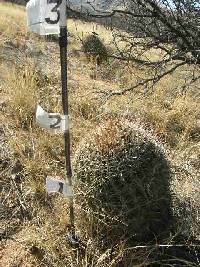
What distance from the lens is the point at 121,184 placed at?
402 cm

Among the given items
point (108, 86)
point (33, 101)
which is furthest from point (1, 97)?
point (108, 86)

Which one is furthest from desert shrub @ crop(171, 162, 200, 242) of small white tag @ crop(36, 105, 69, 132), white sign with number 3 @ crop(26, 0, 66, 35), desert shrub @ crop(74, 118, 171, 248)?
white sign with number 3 @ crop(26, 0, 66, 35)

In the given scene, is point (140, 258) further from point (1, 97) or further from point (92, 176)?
point (1, 97)

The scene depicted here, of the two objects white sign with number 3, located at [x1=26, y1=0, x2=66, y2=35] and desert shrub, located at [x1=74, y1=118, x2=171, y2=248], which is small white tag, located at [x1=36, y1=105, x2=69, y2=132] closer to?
desert shrub, located at [x1=74, y1=118, x2=171, y2=248]

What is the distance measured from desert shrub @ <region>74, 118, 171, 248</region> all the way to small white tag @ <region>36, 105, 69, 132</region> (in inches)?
15.3

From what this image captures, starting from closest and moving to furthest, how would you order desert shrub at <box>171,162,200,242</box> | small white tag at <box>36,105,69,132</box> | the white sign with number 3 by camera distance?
the white sign with number 3
small white tag at <box>36,105,69,132</box>
desert shrub at <box>171,162,200,242</box>

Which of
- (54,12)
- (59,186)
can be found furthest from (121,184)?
(54,12)

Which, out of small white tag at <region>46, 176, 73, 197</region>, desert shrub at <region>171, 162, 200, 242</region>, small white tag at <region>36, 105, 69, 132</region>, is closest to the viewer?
small white tag at <region>36, 105, 69, 132</region>

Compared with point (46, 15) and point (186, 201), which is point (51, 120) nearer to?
point (46, 15)

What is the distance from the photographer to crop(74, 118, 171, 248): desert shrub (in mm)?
4031

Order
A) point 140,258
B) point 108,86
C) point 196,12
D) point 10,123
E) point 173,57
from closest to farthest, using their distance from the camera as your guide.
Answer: point 140,258, point 173,57, point 196,12, point 10,123, point 108,86

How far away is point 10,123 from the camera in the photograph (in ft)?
19.9

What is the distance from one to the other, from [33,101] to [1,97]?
1.63 feet

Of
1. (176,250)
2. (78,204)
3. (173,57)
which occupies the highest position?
(173,57)
